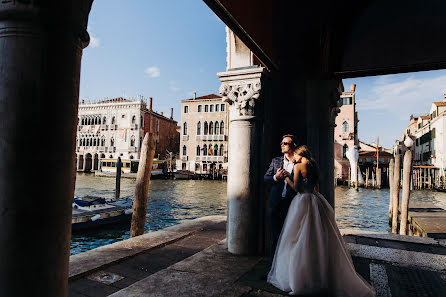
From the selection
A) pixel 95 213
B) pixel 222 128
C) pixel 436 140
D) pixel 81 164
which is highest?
pixel 222 128

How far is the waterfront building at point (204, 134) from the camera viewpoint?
1427 inches

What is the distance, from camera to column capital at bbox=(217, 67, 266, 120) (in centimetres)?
340

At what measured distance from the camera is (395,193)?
8.34 meters

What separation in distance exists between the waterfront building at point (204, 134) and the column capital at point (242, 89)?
32085mm

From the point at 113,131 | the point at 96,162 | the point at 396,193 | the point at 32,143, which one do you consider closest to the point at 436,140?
the point at 396,193

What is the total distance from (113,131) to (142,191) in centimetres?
3466

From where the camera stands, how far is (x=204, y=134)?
36.8m

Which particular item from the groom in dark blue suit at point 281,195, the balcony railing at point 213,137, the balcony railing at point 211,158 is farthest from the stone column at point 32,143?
the balcony railing at point 211,158

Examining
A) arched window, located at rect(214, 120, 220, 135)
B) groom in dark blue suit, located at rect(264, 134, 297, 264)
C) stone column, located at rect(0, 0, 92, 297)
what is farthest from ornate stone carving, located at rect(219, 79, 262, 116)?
arched window, located at rect(214, 120, 220, 135)

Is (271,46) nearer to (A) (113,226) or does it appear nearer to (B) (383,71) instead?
(B) (383,71)

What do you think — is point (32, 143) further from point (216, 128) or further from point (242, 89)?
point (216, 128)

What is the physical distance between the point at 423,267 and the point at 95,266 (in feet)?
11.5

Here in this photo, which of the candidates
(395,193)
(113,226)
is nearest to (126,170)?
(113,226)

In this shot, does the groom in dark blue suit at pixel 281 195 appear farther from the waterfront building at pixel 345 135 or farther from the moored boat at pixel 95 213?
the waterfront building at pixel 345 135
